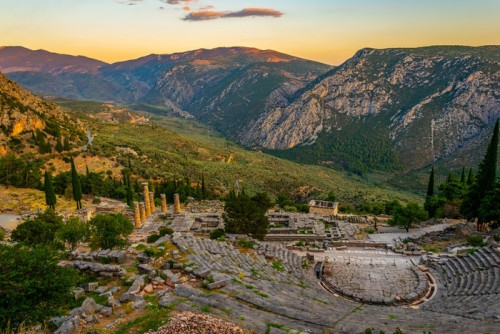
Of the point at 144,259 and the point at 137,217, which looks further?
the point at 137,217

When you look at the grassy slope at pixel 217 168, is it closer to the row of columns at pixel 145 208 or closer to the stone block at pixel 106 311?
the row of columns at pixel 145 208

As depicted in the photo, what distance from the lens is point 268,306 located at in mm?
14664

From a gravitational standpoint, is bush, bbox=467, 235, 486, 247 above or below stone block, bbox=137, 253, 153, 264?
below

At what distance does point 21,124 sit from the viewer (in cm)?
6794

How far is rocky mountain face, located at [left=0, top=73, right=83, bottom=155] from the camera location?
63812mm

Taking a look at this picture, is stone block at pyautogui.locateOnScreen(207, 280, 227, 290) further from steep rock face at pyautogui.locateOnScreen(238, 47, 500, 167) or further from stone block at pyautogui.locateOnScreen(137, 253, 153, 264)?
steep rock face at pyautogui.locateOnScreen(238, 47, 500, 167)

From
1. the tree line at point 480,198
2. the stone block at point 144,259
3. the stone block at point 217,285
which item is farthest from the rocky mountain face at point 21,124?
the tree line at point 480,198

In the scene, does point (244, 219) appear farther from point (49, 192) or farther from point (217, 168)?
point (217, 168)

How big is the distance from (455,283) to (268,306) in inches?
648

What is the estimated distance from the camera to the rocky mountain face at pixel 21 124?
63812 mm

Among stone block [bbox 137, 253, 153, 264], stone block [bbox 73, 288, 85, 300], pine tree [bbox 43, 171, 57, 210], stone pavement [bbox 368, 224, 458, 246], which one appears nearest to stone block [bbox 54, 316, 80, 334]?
stone block [bbox 73, 288, 85, 300]

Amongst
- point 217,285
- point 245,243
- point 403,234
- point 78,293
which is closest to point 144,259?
point 78,293

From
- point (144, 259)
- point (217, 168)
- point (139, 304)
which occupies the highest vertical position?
point (139, 304)

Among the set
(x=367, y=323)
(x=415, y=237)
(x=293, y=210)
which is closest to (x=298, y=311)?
(x=367, y=323)
